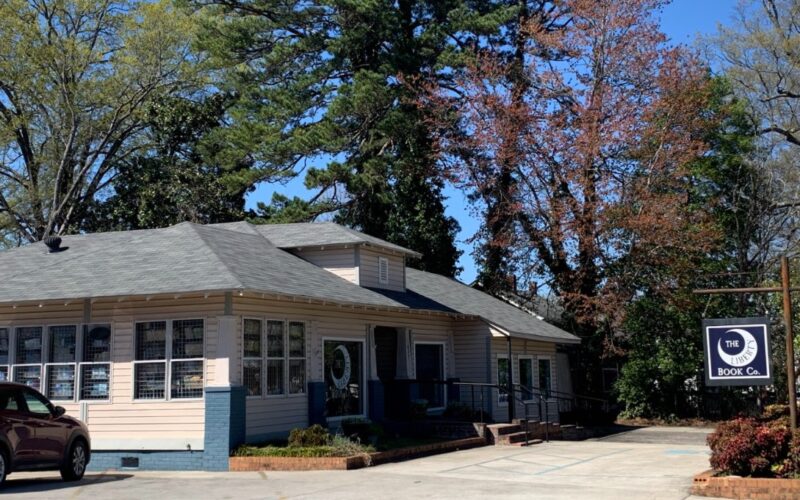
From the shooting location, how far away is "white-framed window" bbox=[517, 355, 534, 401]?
30078 mm

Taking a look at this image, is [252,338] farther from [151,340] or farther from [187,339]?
[151,340]

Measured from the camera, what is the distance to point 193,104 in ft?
134

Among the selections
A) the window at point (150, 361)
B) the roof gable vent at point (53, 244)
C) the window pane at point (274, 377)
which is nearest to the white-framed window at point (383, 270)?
the window pane at point (274, 377)

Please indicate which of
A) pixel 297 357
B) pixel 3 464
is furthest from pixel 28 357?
pixel 3 464

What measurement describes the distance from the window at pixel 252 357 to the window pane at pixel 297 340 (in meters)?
1.26

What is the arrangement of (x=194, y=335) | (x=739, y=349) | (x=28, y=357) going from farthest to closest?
(x=28, y=357)
(x=194, y=335)
(x=739, y=349)

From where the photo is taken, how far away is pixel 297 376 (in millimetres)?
20234

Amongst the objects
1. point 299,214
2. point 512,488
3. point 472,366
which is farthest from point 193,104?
point 512,488

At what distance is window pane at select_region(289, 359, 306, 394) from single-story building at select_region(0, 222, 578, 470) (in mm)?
37

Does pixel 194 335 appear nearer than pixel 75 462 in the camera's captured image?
No

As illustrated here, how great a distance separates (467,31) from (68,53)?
17.0 m

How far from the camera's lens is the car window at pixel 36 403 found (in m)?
14.9

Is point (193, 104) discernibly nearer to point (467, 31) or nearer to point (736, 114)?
point (467, 31)

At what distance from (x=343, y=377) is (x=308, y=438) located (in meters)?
4.18
